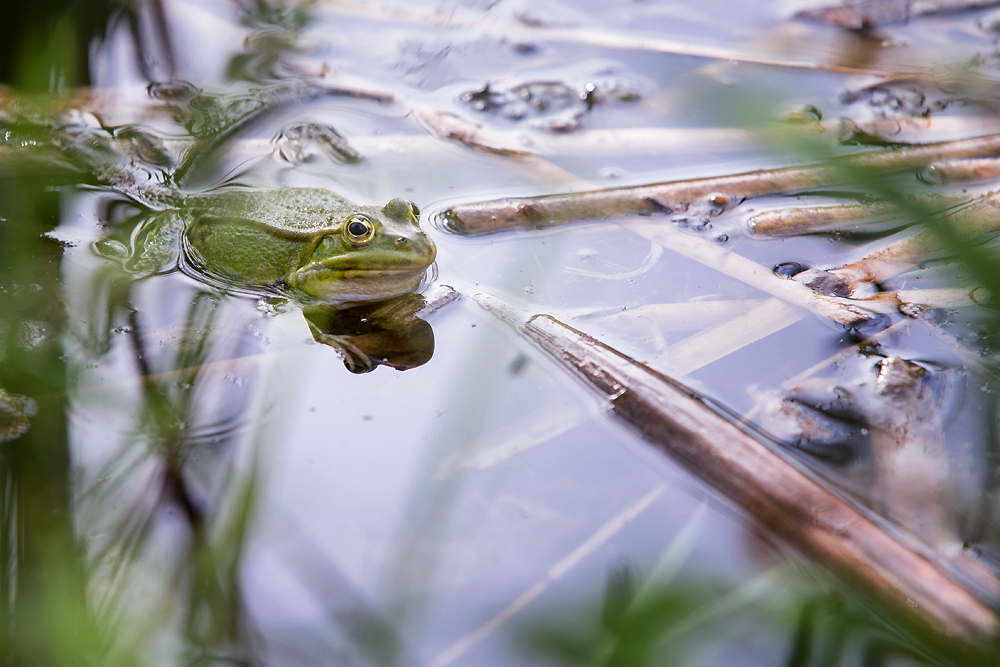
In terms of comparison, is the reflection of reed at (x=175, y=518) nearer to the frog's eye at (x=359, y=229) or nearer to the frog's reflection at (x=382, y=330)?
the frog's reflection at (x=382, y=330)

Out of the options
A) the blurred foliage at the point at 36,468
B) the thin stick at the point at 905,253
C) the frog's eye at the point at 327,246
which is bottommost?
the blurred foliage at the point at 36,468

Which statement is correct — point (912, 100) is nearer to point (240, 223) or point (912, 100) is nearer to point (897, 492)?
point (897, 492)

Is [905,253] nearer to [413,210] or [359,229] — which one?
[413,210]

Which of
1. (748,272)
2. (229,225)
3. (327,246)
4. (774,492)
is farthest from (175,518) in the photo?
(748,272)

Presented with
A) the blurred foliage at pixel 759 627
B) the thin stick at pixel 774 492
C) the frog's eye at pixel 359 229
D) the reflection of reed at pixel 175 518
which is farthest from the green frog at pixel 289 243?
the blurred foliage at pixel 759 627

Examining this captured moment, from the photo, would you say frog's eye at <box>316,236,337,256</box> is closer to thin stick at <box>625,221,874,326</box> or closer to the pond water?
the pond water

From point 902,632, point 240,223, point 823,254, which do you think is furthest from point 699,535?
point 240,223

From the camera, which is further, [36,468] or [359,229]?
[359,229]
